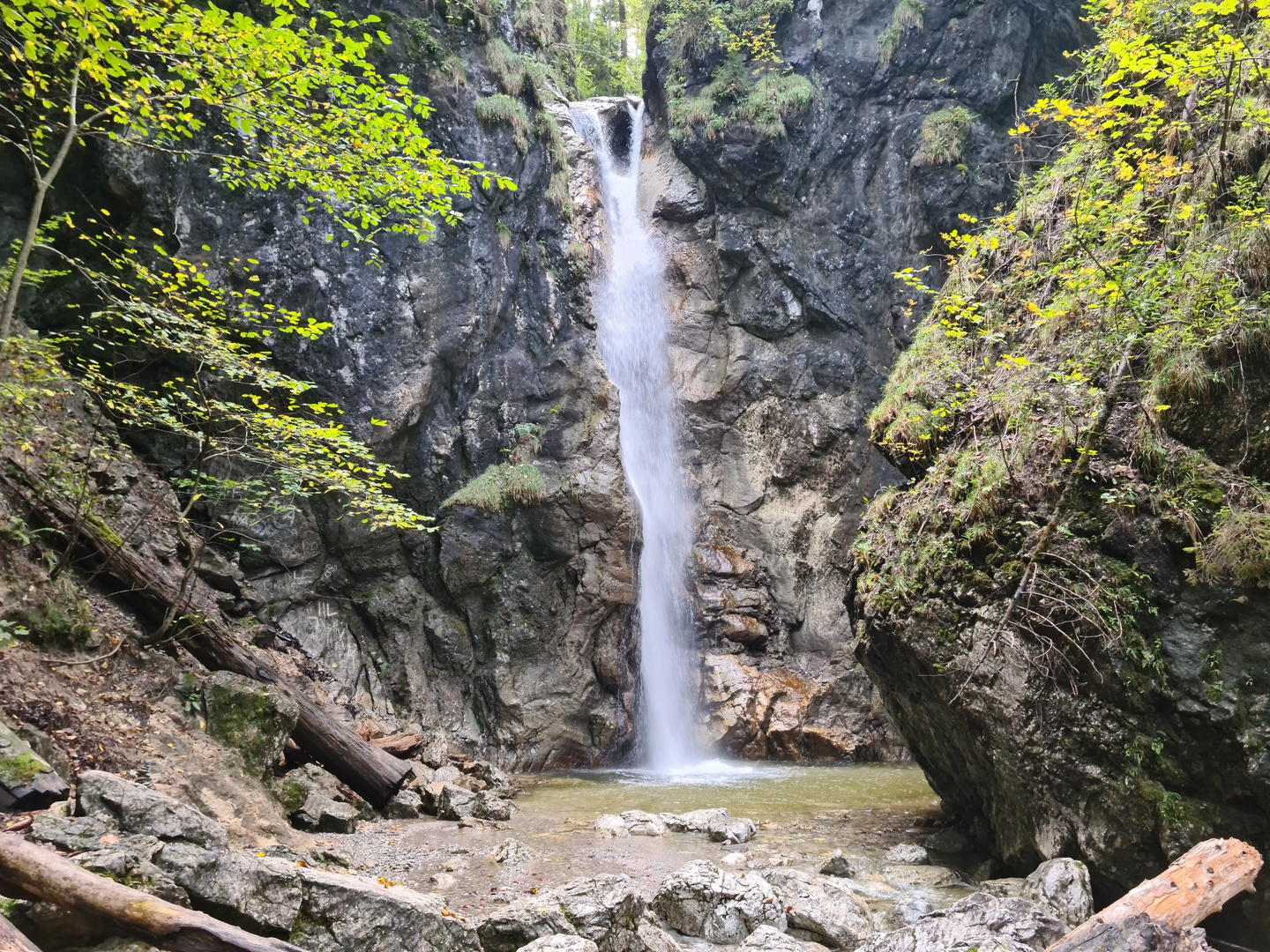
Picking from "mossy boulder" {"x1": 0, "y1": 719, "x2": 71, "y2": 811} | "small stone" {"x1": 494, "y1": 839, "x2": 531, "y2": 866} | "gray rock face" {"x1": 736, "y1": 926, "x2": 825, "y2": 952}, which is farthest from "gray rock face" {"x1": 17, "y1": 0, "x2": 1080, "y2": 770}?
"gray rock face" {"x1": 736, "y1": 926, "x2": 825, "y2": 952}

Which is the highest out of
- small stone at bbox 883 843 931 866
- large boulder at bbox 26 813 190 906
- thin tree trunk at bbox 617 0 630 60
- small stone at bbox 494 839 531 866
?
thin tree trunk at bbox 617 0 630 60

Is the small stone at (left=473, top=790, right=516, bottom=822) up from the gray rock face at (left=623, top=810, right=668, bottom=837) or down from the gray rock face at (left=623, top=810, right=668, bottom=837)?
up

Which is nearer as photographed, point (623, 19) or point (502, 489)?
point (502, 489)

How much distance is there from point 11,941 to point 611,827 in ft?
19.2

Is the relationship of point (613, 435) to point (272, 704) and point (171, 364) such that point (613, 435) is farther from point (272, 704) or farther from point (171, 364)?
point (272, 704)

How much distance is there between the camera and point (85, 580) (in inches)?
250

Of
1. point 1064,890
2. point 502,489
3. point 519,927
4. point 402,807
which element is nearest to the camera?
point 519,927

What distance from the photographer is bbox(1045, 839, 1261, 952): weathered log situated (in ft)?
10.8

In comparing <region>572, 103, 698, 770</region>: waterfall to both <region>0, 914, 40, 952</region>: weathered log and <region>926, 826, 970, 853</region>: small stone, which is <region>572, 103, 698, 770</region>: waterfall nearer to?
<region>926, 826, 970, 853</region>: small stone

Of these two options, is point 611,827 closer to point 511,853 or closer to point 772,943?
point 511,853

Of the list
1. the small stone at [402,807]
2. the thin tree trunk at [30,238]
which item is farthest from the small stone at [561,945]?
the thin tree trunk at [30,238]

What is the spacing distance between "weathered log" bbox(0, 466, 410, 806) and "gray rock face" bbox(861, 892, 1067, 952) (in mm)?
5064

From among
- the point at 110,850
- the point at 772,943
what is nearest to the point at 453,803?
the point at 772,943

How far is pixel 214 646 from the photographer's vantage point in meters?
6.94
